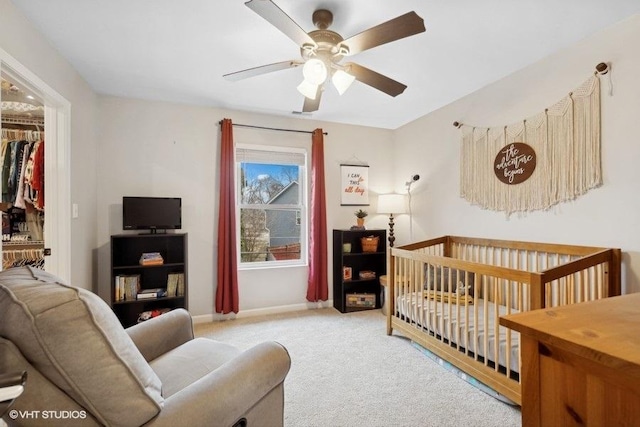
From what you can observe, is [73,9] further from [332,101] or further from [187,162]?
[332,101]

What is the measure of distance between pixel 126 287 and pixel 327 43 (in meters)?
2.67

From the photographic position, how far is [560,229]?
2.26m

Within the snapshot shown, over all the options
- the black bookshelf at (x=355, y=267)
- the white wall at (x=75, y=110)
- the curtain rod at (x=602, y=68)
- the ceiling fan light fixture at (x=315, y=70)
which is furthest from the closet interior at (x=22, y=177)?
the curtain rod at (x=602, y=68)

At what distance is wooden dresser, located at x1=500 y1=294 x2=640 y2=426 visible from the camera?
61cm

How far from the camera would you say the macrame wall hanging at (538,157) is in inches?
81.5

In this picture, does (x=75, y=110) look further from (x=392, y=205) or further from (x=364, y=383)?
(x=392, y=205)

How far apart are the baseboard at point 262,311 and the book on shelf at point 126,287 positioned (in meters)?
0.69

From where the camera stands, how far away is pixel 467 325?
2.08m

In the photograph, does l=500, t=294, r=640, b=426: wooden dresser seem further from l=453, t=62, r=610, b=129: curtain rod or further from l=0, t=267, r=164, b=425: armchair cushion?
l=453, t=62, r=610, b=129: curtain rod

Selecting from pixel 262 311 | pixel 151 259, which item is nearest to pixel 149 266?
pixel 151 259

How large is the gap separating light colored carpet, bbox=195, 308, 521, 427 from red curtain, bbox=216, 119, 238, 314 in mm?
275

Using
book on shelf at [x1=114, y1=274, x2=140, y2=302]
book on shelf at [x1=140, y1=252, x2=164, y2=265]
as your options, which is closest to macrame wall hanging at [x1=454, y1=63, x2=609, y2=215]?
book on shelf at [x1=140, y1=252, x2=164, y2=265]

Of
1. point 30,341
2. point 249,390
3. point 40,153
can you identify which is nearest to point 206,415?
point 249,390

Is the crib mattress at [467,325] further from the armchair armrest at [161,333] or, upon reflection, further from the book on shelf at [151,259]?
the book on shelf at [151,259]
